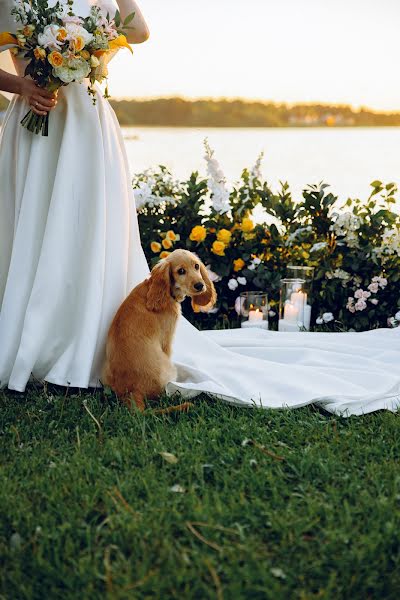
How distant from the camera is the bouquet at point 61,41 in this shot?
139 inches

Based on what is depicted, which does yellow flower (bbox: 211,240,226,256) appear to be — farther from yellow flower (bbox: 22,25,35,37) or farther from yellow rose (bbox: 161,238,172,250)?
yellow flower (bbox: 22,25,35,37)

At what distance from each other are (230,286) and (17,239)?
199 centimetres

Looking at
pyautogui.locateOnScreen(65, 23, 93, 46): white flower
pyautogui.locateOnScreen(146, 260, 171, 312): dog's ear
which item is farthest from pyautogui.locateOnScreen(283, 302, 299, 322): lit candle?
pyautogui.locateOnScreen(65, 23, 93, 46): white flower

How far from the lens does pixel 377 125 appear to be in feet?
18.7

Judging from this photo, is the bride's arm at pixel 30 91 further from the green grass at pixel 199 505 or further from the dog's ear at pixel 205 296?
the green grass at pixel 199 505

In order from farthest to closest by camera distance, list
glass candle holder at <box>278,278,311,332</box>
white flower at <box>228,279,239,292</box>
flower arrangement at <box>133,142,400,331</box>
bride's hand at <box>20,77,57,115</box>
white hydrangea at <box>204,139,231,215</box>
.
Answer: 1. white hydrangea at <box>204,139,231,215</box>
2. white flower at <box>228,279,239,292</box>
3. flower arrangement at <box>133,142,400,331</box>
4. glass candle holder at <box>278,278,311,332</box>
5. bride's hand at <box>20,77,57,115</box>

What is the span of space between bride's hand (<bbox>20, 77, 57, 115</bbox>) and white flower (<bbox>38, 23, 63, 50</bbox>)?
264 mm

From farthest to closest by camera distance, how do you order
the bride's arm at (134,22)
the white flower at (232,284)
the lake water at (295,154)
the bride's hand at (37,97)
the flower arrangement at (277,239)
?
the lake water at (295,154) → the white flower at (232,284) → the flower arrangement at (277,239) → the bride's arm at (134,22) → the bride's hand at (37,97)

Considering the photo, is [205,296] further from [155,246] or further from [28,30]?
[155,246]

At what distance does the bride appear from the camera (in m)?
3.85

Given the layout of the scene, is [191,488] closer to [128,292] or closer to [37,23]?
[128,292]

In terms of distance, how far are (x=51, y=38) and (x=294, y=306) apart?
2.64 metres

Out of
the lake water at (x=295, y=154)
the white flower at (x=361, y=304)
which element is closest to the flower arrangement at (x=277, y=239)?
the white flower at (x=361, y=304)

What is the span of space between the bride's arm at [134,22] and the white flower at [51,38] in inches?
25.5
